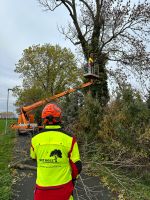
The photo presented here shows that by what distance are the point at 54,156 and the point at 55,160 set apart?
55mm

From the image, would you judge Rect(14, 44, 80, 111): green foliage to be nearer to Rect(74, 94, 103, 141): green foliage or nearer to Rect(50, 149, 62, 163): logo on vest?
Rect(74, 94, 103, 141): green foliage

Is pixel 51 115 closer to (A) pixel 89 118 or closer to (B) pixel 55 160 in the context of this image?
(B) pixel 55 160

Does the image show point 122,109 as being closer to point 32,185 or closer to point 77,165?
point 32,185

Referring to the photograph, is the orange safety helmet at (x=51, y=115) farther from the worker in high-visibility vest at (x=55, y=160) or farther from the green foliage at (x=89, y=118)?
the green foliage at (x=89, y=118)

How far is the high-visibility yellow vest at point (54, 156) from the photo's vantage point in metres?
→ 4.90

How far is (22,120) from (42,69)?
26098mm

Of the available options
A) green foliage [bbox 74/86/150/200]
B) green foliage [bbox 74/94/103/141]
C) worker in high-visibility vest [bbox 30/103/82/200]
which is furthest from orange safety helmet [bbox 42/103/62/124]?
green foliage [bbox 74/94/103/141]

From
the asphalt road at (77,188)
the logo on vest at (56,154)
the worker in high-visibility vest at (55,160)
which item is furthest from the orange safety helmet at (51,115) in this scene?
the asphalt road at (77,188)

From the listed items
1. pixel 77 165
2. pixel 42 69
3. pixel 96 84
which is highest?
pixel 42 69

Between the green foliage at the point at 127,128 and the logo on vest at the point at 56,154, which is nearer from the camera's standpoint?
the logo on vest at the point at 56,154

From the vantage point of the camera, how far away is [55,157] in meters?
4.91

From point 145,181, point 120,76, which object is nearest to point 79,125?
point 145,181

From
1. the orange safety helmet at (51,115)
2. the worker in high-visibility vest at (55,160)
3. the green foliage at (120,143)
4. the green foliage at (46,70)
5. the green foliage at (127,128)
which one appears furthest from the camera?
the green foliage at (46,70)

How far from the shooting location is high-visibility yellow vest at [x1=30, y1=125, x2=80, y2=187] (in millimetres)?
4902
